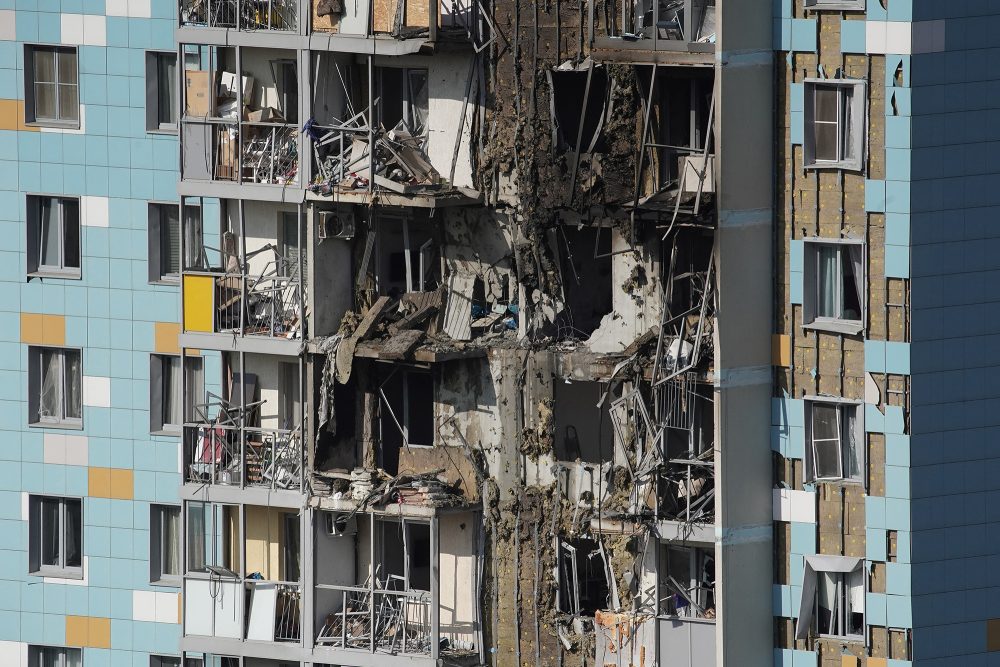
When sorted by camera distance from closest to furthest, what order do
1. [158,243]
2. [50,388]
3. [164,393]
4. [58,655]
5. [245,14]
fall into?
[245,14], [158,243], [164,393], [50,388], [58,655]

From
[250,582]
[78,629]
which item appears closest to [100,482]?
[78,629]

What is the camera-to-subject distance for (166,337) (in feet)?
193

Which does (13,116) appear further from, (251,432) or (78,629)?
(78,629)

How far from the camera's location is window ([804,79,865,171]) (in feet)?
160

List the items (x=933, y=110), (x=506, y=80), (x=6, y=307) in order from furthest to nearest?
(x=6, y=307) < (x=506, y=80) < (x=933, y=110)

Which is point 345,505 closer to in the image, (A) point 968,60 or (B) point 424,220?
(B) point 424,220

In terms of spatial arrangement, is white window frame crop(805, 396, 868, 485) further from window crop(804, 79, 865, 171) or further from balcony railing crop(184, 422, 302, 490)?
balcony railing crop(184, 422, 302, 490)

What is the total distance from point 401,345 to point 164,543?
394 inches

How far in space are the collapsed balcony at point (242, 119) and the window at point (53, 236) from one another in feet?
19.4

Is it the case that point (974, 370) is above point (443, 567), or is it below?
above

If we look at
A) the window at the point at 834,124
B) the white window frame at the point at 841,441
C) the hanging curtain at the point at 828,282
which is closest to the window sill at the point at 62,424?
the white window frame at the point at 841,441

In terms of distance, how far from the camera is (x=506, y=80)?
52.0 m

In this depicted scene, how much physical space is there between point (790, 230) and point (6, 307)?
768 inches

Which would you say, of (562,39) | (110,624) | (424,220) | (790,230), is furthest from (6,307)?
(790,230)
